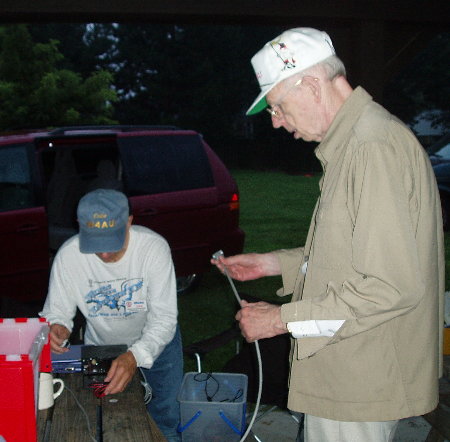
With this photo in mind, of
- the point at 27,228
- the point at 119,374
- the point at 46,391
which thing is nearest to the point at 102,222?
the point at 119,374

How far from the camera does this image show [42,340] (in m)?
2.04

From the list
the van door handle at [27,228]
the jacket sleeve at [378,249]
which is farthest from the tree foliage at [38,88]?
the jacket sleeve at [378,249]

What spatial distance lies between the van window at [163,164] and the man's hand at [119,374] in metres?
4.11

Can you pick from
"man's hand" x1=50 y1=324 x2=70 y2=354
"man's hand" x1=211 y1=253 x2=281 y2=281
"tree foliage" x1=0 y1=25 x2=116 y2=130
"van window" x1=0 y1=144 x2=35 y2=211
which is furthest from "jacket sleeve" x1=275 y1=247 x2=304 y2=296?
"tree foliage" x1=0 y1=25 x2=116 y2=130

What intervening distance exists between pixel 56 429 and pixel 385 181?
131 centimetres

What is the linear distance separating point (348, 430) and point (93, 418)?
2.81ft

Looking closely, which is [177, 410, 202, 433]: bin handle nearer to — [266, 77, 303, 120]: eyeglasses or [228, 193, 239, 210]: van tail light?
[266, 77, 303, 120]: eyeglasses

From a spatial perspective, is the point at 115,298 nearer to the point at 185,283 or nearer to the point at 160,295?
the point at 160,295

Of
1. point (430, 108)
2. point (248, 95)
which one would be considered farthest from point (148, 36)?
point (430, 108)

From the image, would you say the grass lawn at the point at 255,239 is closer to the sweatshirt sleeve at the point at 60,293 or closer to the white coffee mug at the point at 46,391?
the sweatshirt sleeve at the point at 60,293

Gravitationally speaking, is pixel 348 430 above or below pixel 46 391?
above

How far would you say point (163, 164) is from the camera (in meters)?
6.76

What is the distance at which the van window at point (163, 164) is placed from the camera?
6.58 meters

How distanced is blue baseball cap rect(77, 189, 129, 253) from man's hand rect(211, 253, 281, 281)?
58 centimetres
